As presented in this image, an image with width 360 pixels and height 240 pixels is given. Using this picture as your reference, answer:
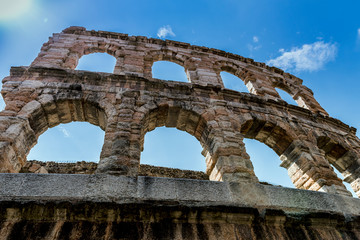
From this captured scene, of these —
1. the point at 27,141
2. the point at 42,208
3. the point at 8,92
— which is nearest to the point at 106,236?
the point at 42,208

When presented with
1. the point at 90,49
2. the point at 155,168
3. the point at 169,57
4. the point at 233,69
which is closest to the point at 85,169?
the point at 155,168

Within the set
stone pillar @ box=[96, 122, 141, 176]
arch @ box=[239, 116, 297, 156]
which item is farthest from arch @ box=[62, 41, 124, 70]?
arch @ box=[239, 116, 297, 156]

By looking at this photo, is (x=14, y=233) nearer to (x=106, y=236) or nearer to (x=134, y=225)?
(x=106, y=236)

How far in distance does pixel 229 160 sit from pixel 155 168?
3.83 meters

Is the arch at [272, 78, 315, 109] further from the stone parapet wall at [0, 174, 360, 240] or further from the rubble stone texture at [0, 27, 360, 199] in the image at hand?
the stone parapet wall at [0, 174, 360, 240]

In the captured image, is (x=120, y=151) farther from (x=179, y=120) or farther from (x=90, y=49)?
(x=90, y=49)

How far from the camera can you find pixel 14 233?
2.54m

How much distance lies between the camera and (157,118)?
5773 millimetres

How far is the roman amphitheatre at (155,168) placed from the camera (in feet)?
9.20

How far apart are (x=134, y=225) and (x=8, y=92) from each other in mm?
4536

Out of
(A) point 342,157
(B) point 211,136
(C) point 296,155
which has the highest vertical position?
(A) point 342,157

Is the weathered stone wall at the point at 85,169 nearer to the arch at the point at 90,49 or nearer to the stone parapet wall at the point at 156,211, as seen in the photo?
the arch at the point at 90,49

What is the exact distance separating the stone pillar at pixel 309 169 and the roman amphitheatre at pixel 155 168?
0.03 meters

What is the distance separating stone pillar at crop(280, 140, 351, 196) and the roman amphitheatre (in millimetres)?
26
